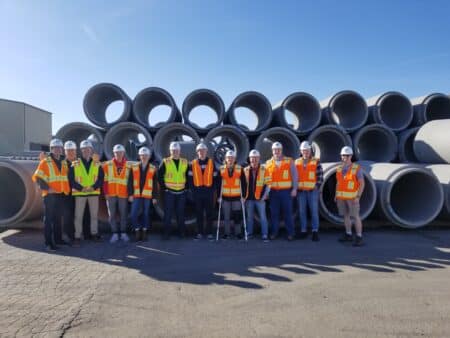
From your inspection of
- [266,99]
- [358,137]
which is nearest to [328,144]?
[358,137]

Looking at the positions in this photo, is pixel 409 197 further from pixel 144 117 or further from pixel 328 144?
pixel 144 117

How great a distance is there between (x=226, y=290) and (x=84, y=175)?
3.04 metres

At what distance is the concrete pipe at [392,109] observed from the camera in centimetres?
789

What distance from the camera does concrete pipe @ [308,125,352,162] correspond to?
7444 mm

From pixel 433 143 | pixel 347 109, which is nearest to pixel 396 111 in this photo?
pixel 347 109

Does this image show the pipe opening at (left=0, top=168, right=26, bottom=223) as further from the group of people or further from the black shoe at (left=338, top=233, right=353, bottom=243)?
the black shoe at (left=338, top=233, right=353, bottom=243)

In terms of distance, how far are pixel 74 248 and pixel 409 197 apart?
252 inches

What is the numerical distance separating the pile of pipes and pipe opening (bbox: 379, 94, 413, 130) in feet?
0.09

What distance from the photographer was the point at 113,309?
283 cm

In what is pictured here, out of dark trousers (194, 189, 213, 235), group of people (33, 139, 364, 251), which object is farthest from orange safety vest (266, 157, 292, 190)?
dark trousers (194, 189, 213, 235)

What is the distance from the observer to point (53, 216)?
4742 mm

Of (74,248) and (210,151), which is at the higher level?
(210,151)

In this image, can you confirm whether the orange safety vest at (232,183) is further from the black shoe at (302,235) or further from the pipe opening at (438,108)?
the pipe opening at (438,108)

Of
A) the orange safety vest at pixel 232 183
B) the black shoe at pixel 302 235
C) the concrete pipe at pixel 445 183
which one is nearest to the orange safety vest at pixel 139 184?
the orange safety vest at pixel 232 183
